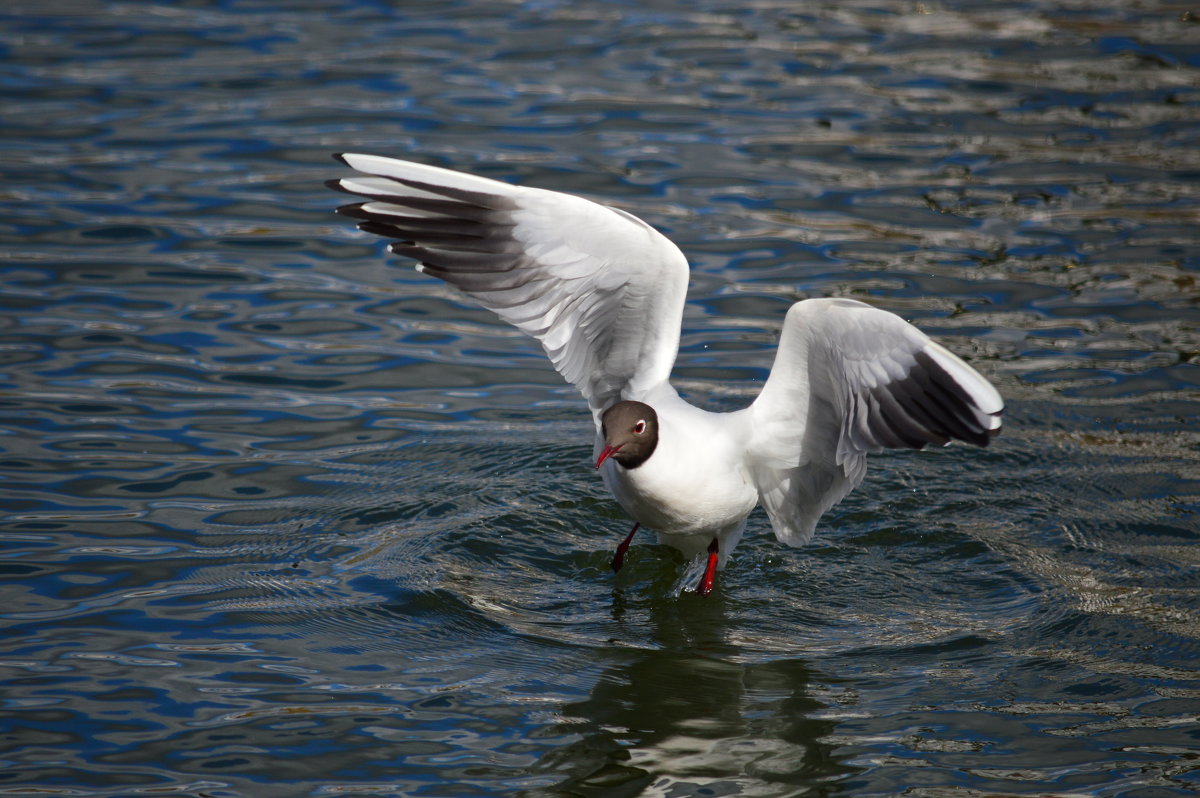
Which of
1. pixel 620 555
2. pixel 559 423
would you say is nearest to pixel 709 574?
pixel 620 555

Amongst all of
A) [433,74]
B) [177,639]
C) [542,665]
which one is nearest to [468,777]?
[542,665]

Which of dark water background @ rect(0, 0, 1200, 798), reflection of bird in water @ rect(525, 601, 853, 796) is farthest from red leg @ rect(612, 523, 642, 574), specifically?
reflection of bird in water @ rect(525, 601, 853, 796)

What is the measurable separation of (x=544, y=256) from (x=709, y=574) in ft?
5.83

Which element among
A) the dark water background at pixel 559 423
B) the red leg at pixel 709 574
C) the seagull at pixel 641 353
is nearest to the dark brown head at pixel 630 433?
the seagull at pixel 641 353

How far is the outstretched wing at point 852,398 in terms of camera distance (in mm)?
5508

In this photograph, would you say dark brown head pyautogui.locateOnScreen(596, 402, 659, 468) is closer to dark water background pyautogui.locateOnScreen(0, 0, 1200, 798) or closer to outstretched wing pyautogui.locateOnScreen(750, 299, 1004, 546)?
outstretched wing pyautogui.locateOnScreen(750, 299, 1004, 546)

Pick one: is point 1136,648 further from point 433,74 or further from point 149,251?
point 433,74

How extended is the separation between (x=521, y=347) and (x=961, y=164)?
4.67m

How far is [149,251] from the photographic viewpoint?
10.1 meters

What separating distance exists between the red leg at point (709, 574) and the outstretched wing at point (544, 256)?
91cm

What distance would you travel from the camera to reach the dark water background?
551 centimetres

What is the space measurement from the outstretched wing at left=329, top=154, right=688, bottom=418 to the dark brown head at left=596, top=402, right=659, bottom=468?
1.68ft

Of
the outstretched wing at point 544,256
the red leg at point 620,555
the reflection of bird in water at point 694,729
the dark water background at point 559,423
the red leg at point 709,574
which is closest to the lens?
the reflection of bird in water at point 694,729

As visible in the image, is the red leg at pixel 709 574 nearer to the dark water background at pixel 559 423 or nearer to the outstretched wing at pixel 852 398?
the dark water background at pixel 559 423
